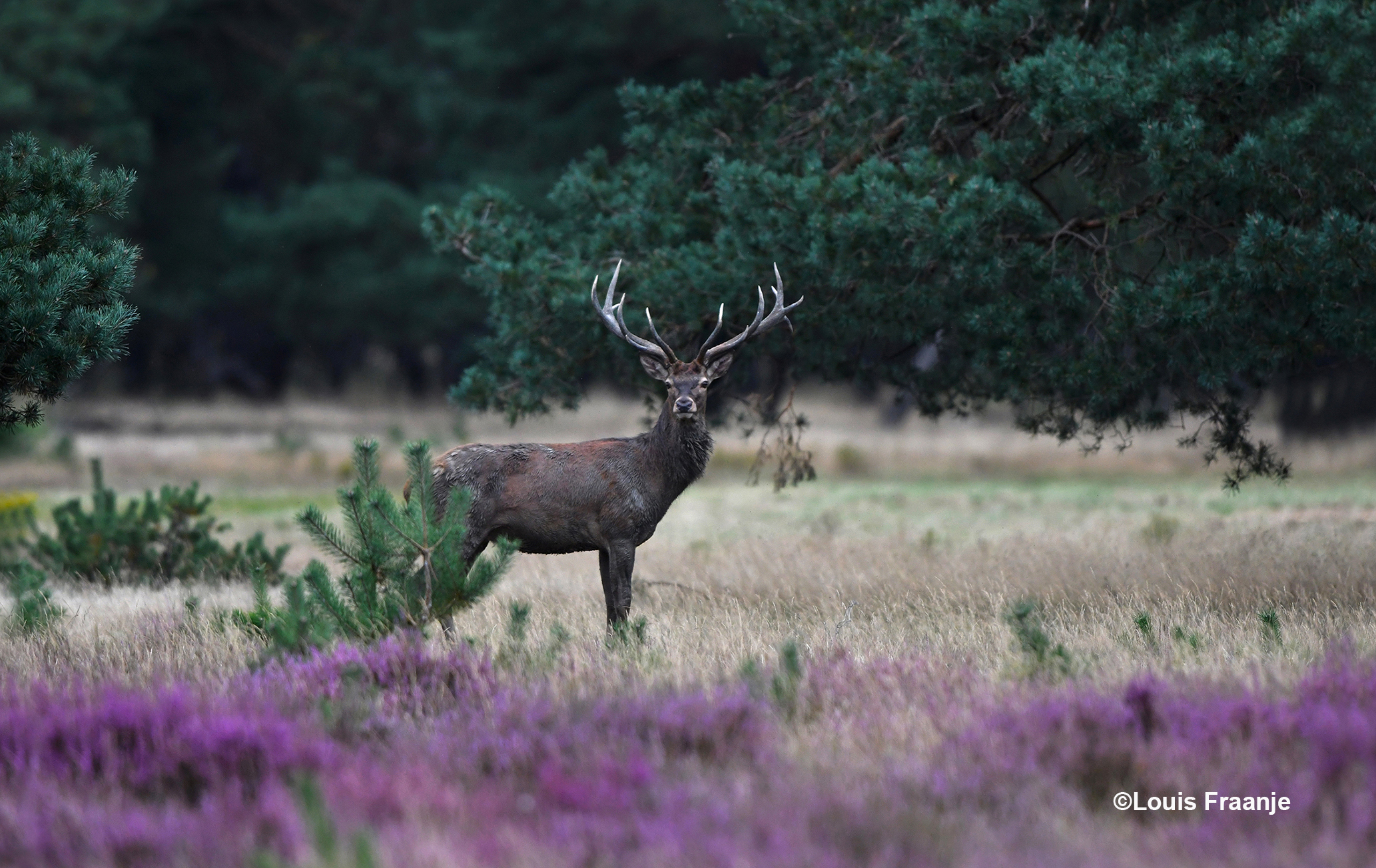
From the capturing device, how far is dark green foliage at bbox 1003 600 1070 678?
22.4 ft

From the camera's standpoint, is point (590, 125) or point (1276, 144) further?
point (590, 125)

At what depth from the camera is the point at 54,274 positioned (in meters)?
7.75

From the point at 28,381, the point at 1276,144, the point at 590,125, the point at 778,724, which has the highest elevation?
the point at 590,125

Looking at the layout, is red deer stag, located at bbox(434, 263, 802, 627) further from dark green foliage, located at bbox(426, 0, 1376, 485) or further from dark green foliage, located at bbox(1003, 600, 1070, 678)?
dark green foliage, located at bbox(1003, 600, 1070, 678)

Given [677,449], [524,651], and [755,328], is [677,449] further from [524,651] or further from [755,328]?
[524,651]

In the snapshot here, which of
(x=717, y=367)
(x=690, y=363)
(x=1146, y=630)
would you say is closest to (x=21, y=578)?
(x=690, y=363)

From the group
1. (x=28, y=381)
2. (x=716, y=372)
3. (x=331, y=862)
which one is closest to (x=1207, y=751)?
(x=331, y=862)

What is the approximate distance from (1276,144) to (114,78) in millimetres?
35424

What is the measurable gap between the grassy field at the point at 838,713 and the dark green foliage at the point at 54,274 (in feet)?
5.03

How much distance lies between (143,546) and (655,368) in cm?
614

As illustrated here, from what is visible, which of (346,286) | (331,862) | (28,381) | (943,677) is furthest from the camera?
(346,286)

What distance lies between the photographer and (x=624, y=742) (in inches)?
219

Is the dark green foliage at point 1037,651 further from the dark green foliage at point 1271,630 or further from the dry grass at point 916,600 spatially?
the dark green foliage at point 1271,630

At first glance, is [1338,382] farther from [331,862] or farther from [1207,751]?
[331,862]
